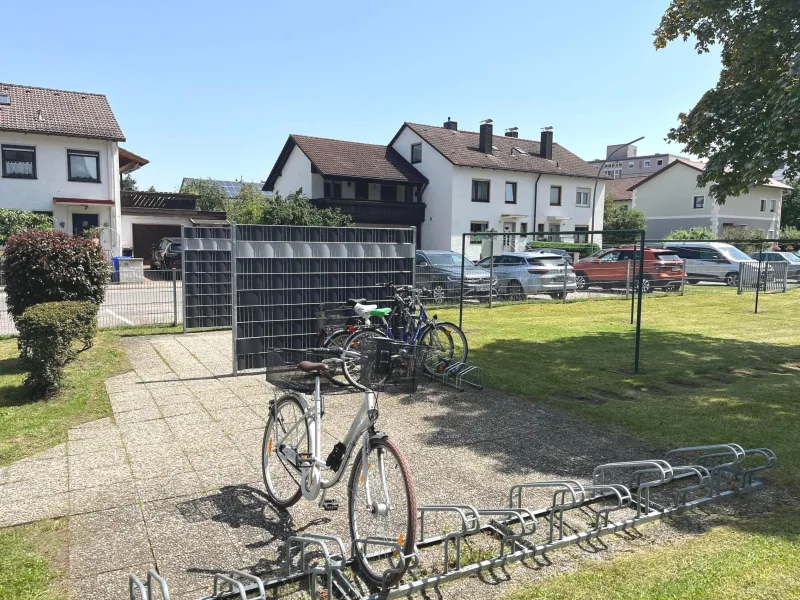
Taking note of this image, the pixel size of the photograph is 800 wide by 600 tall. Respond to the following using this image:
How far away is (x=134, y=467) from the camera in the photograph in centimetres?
502

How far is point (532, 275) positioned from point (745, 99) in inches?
365

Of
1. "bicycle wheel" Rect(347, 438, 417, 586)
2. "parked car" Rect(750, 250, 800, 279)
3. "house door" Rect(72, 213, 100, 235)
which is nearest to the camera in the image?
"bicycle wheel" Rect(347, 438, 417, 586)

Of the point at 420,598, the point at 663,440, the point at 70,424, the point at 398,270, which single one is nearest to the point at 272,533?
the point at 420,598

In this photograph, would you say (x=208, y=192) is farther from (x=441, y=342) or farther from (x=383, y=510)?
(x=383, y=510)

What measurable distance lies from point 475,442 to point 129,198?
3157 cm

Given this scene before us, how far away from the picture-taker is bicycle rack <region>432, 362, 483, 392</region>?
776 centimetres

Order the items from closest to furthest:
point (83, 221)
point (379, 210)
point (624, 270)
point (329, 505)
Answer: point (329, 505) → point (624, 270) → point (83, 221) → point (379, 210)

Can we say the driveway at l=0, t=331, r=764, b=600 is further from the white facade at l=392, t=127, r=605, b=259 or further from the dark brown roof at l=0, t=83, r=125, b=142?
the white facade at l=392, t=127, r=605, b=259

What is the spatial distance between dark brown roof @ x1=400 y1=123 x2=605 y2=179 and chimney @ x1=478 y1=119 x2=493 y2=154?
0.36 metres

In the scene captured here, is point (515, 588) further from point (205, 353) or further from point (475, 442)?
point (205, 353)

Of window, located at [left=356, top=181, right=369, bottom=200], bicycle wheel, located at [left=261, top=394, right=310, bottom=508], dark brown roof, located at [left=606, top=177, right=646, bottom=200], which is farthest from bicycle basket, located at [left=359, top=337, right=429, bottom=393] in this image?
dark brown roof, located at [left=606, top=177, right=646, bottom=200]

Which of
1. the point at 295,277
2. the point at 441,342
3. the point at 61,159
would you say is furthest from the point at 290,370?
the point at 61,159

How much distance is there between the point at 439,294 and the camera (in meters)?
16.3

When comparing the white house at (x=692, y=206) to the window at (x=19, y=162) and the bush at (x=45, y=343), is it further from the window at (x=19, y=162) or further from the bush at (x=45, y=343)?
the bush at (x=45, y=343)
